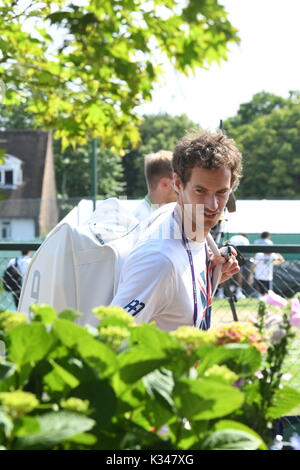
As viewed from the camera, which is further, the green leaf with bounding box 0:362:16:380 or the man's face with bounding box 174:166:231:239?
the man's face with bounding box 174:166:231:239

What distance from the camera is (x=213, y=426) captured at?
114 centimetres

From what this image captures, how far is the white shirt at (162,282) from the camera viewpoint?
2.56 metres

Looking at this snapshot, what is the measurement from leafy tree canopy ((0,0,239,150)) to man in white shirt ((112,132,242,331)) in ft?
1.63

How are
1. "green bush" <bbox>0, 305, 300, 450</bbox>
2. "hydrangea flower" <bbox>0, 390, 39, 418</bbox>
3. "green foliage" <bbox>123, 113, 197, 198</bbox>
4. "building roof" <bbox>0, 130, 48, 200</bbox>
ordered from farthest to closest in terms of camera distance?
"green foliage" <bbox>123, 113, 197, 198</bbox>
"building roof" <bbox>0, 130, 48, 200</bbox>
"green bush" <bbox>0, 305, 300, 450</bbox>
"hydrangea flower" <bbox>0, 390, 39, 418</bbox>

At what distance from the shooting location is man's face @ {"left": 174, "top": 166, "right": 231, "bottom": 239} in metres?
2.80

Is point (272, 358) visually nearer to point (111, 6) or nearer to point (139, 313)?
point (139, 313)

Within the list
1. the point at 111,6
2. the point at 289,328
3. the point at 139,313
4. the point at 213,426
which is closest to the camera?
the point at 213,426

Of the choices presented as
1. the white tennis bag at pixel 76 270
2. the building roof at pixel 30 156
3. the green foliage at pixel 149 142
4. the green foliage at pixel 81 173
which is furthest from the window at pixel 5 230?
the white tennis bag at pixel 76 270

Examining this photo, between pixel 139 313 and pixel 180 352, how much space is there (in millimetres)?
1437

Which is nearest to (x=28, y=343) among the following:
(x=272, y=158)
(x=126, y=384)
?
(x=126, y=384)

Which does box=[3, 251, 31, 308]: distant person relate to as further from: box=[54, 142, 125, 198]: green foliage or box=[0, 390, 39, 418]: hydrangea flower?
box=[54, 142, 125, 198]: green foliage

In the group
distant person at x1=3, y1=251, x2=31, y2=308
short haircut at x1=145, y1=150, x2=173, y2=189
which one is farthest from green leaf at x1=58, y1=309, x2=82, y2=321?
distant person at x1=3, y1=251, x2=31, y2=308

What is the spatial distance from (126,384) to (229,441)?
0.58 ft
